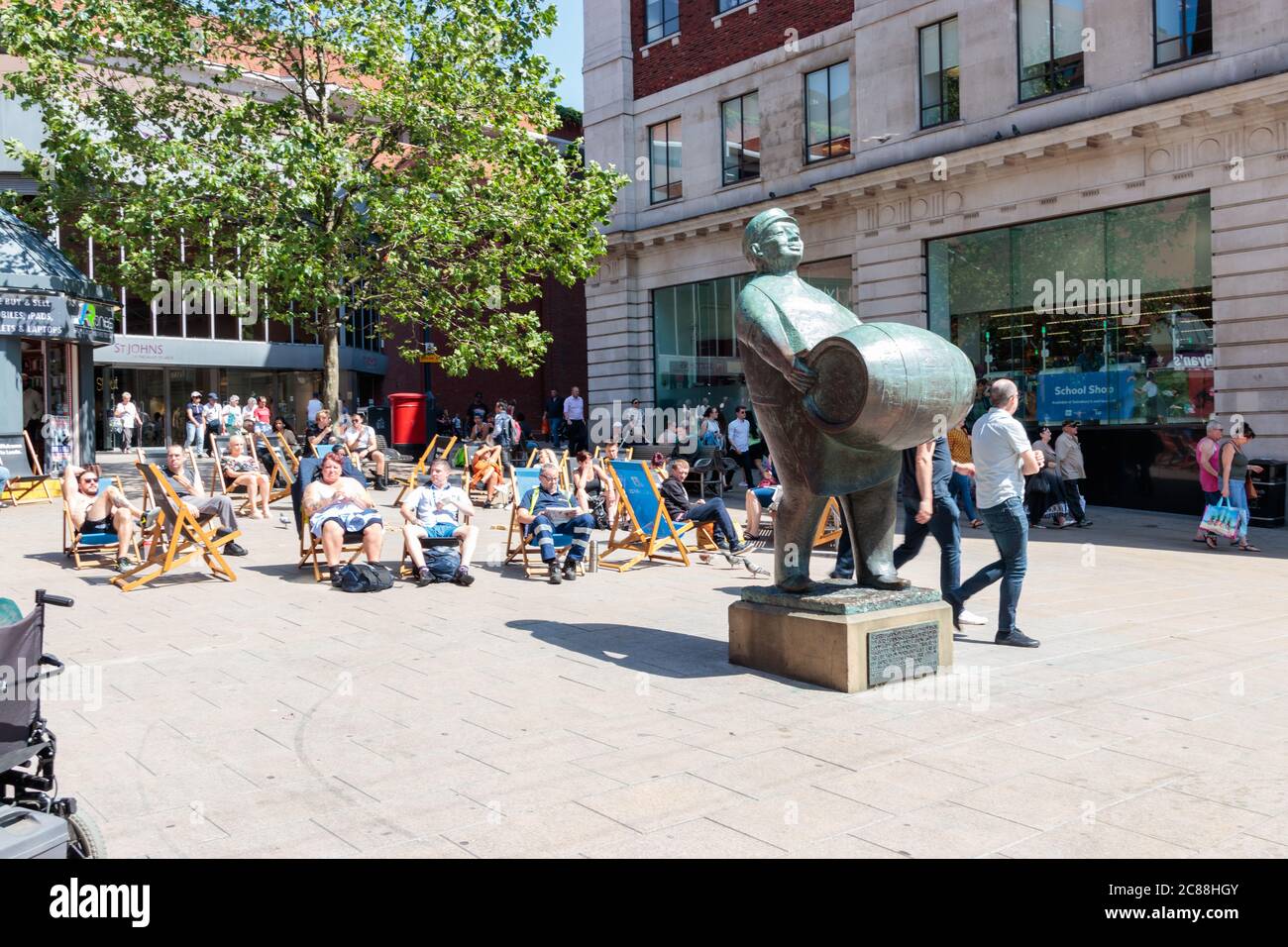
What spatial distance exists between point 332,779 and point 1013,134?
17.9 meters

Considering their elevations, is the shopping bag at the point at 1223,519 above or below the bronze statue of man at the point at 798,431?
below

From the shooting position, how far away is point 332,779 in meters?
4.82

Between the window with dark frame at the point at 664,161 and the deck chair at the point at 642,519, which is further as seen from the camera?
the window with dark frame at the point at 664,161

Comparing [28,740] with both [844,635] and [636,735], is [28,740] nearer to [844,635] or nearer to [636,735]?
[636,735]

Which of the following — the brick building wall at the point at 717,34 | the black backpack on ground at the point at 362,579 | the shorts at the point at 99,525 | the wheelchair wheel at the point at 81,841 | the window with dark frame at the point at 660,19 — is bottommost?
the wheelchair wheel at the point at 81,841

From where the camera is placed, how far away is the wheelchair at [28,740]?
3512 mm

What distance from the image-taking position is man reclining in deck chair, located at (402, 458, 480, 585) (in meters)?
10.4

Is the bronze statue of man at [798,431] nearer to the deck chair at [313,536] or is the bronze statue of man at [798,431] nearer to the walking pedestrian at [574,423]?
the deck chair at [313,536]

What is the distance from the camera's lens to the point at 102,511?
11758 mm

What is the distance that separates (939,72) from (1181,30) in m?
4.76

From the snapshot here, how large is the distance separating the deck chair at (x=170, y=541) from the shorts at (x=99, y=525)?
117cm

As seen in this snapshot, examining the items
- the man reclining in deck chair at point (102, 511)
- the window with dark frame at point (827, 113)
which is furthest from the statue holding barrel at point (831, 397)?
the window with dark frame at point (827, 113)

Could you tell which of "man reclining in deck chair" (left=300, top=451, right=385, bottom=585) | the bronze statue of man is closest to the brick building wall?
"man reclining in deck chair" (left=300, top=451, right=385, bottom=585)

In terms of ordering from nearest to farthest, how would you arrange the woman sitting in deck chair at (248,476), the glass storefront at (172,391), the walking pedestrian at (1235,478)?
the walking pedestrian at (1235,478), the woman sitting in deck chair at (248,476), the glass storefront at (172,391)
